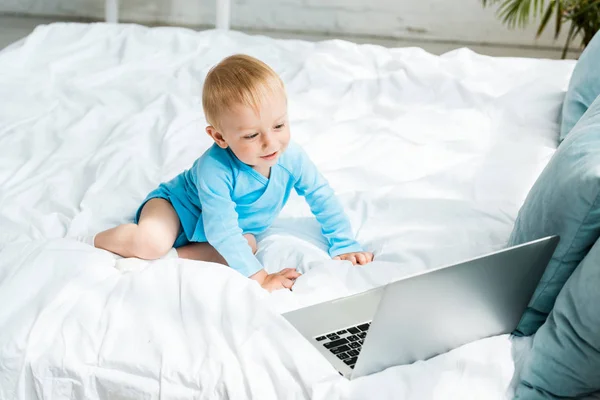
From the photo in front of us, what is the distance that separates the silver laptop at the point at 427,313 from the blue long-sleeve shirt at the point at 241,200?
0.25m

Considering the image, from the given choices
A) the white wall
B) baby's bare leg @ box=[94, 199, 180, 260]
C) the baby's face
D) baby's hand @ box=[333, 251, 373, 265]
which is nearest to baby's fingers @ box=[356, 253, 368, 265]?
baby's hand @ box=[333, 251, 373, 265]

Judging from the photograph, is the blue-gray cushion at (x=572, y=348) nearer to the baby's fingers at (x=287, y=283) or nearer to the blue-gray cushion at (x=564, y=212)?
the blue-gray cushion at (x=564, y=212)

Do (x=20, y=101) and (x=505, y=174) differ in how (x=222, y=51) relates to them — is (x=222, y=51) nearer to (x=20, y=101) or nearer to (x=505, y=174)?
(x=20, y=101)

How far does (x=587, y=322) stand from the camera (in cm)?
99

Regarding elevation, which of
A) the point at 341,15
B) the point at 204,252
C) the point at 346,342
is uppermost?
the point at 346,342

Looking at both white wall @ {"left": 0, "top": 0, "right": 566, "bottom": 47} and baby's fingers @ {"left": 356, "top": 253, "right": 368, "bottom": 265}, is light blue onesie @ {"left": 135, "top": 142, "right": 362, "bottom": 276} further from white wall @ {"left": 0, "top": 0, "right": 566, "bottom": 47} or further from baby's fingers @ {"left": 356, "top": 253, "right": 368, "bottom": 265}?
white wall @ {"left": 0, "top": 0, "right": 566, "bottom": 47}

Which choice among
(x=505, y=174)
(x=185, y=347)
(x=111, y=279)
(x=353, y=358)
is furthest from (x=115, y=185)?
(x=505, y=174)

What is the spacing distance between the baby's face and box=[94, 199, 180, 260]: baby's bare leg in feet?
0.66

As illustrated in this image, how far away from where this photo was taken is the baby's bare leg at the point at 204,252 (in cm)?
148

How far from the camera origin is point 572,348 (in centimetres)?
101

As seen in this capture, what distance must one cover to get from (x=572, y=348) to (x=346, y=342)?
0.32 meters

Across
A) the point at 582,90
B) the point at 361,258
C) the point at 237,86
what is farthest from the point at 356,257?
the point at 582,90

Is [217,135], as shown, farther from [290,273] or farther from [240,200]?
[290,273]

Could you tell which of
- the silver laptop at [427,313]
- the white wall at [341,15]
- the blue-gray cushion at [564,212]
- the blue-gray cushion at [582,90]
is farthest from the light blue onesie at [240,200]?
the white wall at [341,15]
